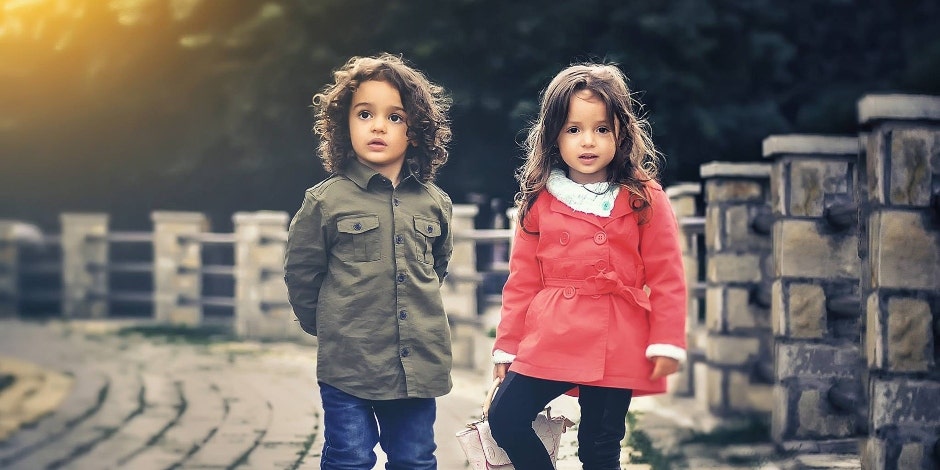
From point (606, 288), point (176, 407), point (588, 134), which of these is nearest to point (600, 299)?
point (606, 288)

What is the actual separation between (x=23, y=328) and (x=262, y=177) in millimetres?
3231

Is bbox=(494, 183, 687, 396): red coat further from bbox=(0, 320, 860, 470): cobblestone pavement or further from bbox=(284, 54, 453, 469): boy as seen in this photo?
bbox=(0, 320, 860, 470): cobblestone pavement

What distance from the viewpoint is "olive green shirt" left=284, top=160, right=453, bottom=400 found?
3584 millimetres

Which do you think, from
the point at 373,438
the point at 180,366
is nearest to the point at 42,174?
the point at 180,366

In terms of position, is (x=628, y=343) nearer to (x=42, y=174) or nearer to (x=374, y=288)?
(x=374, y=288)

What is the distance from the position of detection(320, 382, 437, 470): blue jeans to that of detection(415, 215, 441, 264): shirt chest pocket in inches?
17.3

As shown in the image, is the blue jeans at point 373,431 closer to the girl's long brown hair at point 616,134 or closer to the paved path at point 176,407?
the girl's long brown hair at point 616,134

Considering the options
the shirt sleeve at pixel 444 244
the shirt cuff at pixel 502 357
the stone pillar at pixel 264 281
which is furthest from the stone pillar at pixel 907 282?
the stone pillar at pixel 264 281

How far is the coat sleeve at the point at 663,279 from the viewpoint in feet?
11.0

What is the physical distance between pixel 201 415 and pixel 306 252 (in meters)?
3.48

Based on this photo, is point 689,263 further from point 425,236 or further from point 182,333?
point 182,333

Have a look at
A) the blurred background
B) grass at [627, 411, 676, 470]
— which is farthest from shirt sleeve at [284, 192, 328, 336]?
the blurred background

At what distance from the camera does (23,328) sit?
13.8 meters

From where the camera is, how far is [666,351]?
10.9 feet
